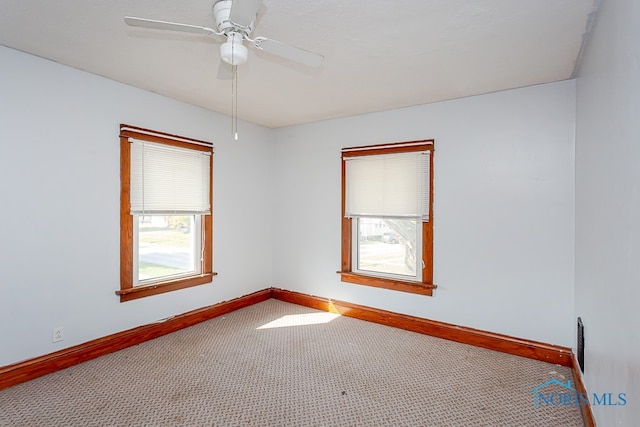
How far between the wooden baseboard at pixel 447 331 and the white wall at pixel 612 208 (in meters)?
0.74

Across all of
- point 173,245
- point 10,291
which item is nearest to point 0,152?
point 10,291

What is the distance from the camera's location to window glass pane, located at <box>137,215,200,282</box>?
10.8 ft

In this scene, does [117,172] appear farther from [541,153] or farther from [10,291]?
[541,153]

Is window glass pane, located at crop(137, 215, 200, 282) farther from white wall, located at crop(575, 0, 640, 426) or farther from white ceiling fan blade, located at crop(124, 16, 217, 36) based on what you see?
white wall, located at crop(575, 0, 640, 426)

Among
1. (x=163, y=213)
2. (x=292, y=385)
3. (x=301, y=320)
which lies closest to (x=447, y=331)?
(x=301, y=320)

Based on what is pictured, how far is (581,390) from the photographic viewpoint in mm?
2285

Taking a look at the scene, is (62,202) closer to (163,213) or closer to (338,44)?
(163,213)

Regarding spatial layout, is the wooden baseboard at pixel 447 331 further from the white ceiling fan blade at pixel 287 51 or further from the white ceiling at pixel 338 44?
the white ceiling fan blade at pixel 287 51

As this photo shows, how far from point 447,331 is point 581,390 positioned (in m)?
1.18

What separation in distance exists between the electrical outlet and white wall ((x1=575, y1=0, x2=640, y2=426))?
3.46 metres

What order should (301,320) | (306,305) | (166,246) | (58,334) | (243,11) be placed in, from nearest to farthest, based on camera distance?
1. (243,11)
2. (58,334)
3. (166,246)
4. (301,320)
5. (306,305)

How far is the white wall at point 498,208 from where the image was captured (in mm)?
2846

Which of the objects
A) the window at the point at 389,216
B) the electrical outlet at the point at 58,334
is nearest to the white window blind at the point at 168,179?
the electrical outlet at the point at 58,334

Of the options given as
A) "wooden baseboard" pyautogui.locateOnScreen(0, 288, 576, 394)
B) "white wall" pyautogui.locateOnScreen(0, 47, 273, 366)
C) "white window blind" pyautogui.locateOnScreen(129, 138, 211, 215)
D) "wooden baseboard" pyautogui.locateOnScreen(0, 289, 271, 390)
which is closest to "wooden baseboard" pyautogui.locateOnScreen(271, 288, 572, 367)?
"wooden baseboard" pyautogui.locateOnScreen(0, 288, 576, 394)
